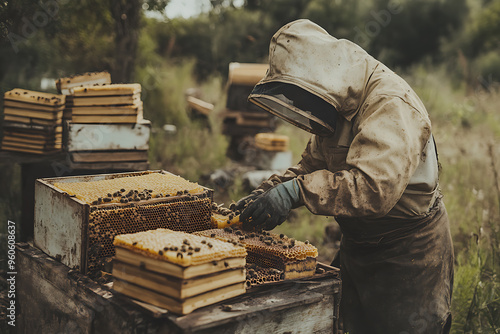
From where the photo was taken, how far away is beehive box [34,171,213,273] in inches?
92.5

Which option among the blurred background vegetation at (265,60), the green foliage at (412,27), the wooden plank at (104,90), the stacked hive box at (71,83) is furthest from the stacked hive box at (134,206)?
the green foliage at (412,27)

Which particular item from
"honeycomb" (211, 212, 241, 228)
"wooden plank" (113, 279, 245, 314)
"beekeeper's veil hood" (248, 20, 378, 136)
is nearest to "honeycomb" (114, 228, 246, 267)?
"wooden plank" (113, 279, 245, 314)

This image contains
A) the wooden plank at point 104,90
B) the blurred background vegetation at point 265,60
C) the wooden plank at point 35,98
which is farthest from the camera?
the blurred background vegetation at point 265,60

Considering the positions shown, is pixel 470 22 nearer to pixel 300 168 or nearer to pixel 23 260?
pixel 300 168

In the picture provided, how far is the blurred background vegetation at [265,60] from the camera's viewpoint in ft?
16.3

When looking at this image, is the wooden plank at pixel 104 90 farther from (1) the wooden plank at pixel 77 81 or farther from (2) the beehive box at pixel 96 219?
(2) the beehive box at pixel 96 219

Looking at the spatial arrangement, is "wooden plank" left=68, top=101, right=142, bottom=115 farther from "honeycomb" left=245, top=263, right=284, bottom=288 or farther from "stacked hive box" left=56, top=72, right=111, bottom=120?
"honeycomb" left=245, top=263, right=284, bottom=288

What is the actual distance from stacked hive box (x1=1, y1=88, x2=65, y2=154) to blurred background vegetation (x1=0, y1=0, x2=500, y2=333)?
609 mm

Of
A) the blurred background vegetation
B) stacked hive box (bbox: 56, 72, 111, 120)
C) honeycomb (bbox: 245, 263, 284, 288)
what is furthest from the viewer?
the blurred background vegetation

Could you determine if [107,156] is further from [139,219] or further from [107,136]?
[139,219]

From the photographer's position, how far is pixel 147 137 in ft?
14.5

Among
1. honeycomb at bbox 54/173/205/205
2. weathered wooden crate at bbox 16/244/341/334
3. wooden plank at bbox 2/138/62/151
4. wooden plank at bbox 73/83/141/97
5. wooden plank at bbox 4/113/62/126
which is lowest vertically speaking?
weathered wooden crate at bbox 16/244/341/334

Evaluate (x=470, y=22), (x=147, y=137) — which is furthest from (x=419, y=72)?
(x=147, y=137)

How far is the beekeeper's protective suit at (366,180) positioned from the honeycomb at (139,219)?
25cm
